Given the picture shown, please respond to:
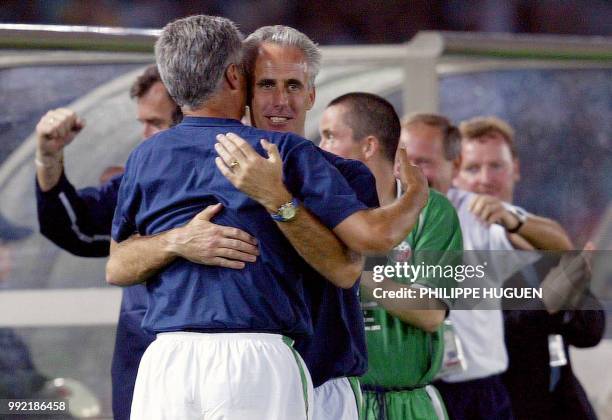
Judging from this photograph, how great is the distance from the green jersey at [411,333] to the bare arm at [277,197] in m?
0.93

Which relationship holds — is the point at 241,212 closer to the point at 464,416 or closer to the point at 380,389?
the point at 380,389

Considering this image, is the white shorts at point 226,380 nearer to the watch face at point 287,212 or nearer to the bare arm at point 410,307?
the watch face at point 287,212

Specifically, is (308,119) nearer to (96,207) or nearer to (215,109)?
(96,207)

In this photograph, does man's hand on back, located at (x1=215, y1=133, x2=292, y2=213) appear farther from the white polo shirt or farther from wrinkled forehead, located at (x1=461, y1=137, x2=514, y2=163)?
wrinkled forehead, located at (x1=461, y1=137, x2=514, y2=163)

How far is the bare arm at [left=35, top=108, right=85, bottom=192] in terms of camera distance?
318cm

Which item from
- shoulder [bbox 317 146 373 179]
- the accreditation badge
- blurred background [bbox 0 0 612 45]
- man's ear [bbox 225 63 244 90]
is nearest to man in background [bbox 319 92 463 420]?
the accreditation badge

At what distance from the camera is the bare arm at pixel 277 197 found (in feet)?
7.18

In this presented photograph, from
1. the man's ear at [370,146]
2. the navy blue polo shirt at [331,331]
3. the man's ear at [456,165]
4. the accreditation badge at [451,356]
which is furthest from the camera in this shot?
the man's ear at [456,165]

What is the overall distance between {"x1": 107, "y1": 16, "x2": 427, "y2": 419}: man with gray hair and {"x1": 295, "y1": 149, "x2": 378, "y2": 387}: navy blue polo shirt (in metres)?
0.12

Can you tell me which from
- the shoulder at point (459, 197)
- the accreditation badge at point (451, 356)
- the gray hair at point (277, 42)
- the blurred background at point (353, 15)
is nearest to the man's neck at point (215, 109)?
the gray hair at point (277, 42)

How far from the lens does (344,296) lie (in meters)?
2.55

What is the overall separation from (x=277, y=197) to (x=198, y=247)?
0.67ft

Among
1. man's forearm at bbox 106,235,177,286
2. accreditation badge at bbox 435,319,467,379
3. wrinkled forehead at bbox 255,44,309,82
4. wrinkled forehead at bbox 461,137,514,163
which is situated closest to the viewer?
man's forearm at bbox 106,235,177,286

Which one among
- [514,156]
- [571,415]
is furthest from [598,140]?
[571,415]
